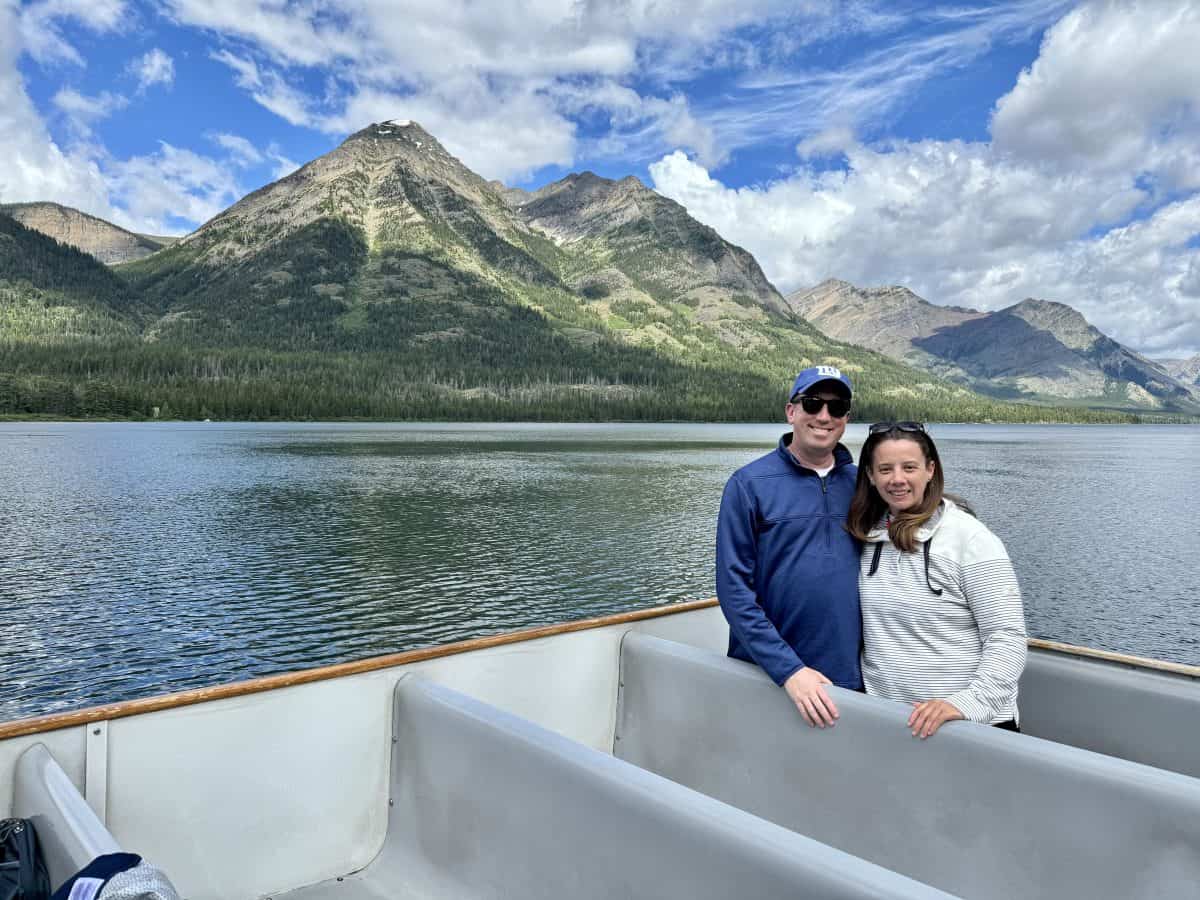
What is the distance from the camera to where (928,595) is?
3.60 meters

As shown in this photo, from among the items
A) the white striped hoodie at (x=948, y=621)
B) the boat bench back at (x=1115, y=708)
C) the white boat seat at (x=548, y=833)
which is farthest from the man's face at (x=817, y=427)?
the boat bench back at (x=1115, y=708)

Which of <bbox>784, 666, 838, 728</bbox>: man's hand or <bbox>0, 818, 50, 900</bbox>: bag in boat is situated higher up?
<bbox>784, 666, 838, 728</bbox>: man's hand

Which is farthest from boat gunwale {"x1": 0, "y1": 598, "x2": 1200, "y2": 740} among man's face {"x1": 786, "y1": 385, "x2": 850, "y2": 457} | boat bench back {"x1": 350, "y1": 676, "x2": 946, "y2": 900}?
man's face {"x1": 786, "y1": 385, "x2": 850, "y2": 457}

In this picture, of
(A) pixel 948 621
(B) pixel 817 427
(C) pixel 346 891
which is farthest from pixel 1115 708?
(C) pixel 346 891

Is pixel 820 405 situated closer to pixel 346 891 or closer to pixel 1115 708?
pixel 1115 708

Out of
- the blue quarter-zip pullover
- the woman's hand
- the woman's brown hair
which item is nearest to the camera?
the woman's hand

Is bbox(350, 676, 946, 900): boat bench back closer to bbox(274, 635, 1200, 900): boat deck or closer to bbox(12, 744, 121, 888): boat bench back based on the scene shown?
bbox(274, 635, 1200, 900): boat deck

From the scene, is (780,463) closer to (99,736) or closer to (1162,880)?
(1162,880)

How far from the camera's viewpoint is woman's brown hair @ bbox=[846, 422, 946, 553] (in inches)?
142

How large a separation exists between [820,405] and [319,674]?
9.33ft

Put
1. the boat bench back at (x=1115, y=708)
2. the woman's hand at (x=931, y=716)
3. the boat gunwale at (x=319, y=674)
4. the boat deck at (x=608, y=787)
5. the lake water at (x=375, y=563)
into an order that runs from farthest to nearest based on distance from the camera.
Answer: the lake water at (x=375, y=563), the boat bench back at (x=1115, y=708), the woman's hand at (x=931, y=716), the boat gunwale at (x=319, y=674), the boat deck at (x=608, y=787)

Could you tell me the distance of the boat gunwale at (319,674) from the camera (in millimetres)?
3131

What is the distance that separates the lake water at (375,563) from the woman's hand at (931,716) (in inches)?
553

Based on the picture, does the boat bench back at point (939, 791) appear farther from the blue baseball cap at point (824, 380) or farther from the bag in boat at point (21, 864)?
the bag in boat at point (21, 864)
